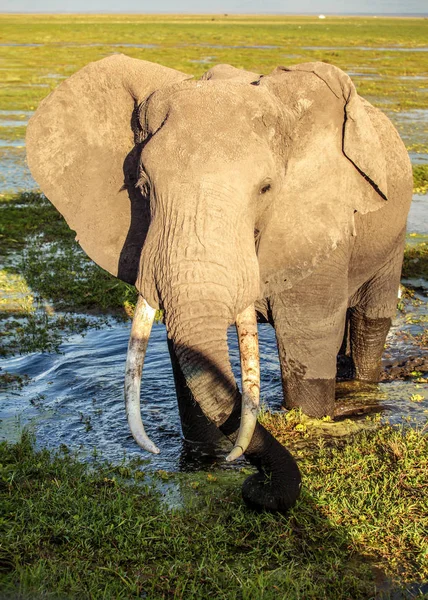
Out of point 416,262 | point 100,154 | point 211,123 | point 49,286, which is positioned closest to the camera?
point 211,123

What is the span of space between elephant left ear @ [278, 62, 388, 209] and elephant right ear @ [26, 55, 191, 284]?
715 millimetres

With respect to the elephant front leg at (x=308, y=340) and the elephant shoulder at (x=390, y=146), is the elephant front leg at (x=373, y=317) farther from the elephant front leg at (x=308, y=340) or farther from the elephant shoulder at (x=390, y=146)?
the elephant front leg at (x=308, y=340)

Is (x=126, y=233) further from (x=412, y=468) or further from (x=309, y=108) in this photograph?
(x=412, y=468)

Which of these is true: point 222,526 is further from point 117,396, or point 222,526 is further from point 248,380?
point 117,396

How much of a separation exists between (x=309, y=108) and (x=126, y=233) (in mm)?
1163

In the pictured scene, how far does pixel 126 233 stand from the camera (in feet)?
15.7

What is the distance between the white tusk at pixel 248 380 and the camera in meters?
3.86

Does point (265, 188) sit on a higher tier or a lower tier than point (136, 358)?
higher

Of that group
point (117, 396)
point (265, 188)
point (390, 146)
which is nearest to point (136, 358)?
point (265, 188)

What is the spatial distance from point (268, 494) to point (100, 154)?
206cm

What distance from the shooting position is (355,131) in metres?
4.62

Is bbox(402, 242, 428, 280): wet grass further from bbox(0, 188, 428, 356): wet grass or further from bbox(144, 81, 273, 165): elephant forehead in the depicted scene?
bbox(144, 81, 273, 165): elephant forehead

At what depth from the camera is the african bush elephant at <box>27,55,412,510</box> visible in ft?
12.7

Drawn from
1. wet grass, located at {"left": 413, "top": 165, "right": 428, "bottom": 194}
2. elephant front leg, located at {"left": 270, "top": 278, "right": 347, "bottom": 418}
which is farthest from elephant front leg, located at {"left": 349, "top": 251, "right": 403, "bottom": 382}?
wet grass, located at {"left": 413, "top": 165, "right": 428, "bottom": 194}
